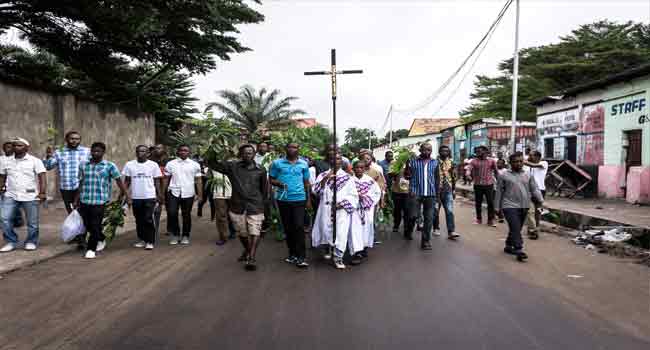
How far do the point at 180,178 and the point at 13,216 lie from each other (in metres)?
2.51

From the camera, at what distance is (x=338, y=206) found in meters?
6.98

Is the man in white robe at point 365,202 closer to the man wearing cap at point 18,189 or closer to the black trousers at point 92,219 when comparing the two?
the black trousers at point 92,219

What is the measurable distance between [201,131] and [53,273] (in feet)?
8.86

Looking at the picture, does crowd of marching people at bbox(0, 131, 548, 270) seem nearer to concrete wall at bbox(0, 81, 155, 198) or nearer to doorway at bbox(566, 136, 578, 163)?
concrete wall at bbox(0, 81, 155, 198)

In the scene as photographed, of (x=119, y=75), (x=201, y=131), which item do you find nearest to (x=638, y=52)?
(x=119, y=75)

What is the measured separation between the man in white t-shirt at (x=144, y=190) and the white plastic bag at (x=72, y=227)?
0.83 m

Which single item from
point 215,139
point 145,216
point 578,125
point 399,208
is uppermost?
point 578,125

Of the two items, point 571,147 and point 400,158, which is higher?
point 571,147

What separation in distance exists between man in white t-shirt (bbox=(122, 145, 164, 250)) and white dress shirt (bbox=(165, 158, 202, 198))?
0.33 m

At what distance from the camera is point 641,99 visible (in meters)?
16.2

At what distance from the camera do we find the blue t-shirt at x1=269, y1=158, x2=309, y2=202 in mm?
6789

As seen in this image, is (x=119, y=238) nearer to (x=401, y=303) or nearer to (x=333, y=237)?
(x=333, y=237)

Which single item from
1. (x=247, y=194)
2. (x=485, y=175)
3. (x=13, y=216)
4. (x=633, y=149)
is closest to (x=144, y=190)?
(x=13, y=216)

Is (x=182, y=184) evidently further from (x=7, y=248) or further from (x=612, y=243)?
(x=612, y=243)
